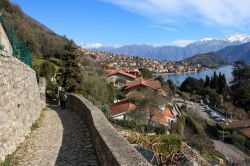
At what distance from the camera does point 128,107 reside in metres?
54.6

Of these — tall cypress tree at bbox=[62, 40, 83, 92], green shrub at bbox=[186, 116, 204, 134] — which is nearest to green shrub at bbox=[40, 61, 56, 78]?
tall cypress tree at bbox=[62, 40, 83, 92]

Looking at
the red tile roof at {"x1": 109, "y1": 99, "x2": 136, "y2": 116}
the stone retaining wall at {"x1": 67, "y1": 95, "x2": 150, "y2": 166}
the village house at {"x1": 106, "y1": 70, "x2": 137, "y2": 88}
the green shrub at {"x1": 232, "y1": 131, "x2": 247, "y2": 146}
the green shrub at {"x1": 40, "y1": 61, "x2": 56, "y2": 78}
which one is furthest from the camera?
the village house at {"x1": 106, "y1": 70, "x2": 137, "y2": 88}

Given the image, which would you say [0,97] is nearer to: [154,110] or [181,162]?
[181,162]

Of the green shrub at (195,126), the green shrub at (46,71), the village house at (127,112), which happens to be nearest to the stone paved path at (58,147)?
the village house at (127,112)

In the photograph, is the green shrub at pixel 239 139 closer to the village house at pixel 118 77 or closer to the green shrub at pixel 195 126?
the green shrub at pixel 195 126

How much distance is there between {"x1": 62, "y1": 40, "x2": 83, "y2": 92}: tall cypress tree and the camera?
39953 mm

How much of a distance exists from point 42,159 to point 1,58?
2.98m

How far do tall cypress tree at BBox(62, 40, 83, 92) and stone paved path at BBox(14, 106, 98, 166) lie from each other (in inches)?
858

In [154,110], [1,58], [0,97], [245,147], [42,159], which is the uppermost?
[1,58]

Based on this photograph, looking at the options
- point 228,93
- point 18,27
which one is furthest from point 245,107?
point 18,27

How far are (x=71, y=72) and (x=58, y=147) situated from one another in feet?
93.1

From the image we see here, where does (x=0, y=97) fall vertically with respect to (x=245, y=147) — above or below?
Result: above

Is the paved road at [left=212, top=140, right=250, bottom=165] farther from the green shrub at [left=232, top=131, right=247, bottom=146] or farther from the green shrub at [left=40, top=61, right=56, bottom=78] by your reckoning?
the green shrub at [left=40, top=61, right=56, bottom=78]

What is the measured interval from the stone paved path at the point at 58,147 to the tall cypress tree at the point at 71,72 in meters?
21.8
